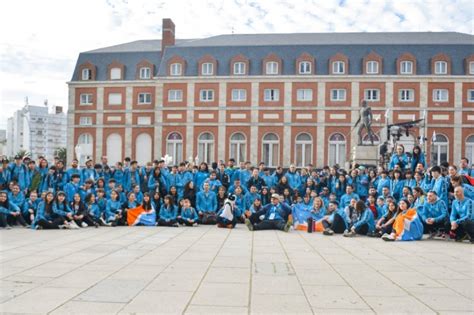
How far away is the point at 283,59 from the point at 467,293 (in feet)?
147

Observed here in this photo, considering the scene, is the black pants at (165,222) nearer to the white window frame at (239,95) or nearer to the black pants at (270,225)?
the black pants at (270,225)

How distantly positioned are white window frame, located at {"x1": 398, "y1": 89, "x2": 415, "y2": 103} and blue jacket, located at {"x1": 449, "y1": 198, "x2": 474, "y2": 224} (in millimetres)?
37181

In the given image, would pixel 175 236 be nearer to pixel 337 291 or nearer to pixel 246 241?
pixel 246 241

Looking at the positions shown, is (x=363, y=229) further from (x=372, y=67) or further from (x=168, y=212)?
(x=372, y=67)

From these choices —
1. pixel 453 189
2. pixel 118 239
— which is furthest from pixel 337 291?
pixel 453 189

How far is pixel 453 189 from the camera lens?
43.1 feet

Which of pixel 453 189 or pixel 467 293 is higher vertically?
pixel 453 189

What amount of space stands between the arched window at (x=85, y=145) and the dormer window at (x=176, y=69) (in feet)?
37.4

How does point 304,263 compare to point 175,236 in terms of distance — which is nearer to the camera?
point 304,263

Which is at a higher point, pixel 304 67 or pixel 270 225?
pixel 304 67

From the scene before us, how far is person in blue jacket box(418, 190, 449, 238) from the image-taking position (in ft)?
41.7

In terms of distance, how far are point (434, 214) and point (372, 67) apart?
37.8 metres

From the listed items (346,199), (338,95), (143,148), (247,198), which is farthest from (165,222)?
(143,148)

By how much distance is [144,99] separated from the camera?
5322cm
